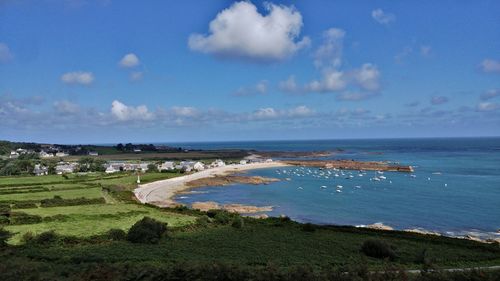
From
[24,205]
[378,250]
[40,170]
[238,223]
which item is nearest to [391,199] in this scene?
[238,223]

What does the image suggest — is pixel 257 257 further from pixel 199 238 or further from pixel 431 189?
pixel 431 189

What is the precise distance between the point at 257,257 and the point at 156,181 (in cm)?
5446

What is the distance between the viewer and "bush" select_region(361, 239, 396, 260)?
24.9 m

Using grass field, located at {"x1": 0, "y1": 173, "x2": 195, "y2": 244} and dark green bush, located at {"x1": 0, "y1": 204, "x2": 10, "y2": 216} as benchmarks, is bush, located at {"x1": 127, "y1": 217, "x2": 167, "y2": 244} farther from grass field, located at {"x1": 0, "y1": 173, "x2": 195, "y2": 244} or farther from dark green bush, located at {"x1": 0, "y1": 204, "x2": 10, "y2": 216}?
dark green bush, located at {"x1": 0, "y1": 204, "x2": 10, "y2": 216}

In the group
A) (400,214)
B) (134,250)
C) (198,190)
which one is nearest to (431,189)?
(400,214)

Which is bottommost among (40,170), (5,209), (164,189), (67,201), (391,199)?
(391,199)

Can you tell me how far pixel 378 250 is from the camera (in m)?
25.4

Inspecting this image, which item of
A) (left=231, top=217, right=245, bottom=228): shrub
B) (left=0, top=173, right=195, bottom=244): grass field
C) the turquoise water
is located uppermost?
(left=0, top=173, right=195, bottom=244): grass field

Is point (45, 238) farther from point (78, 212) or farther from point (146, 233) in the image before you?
point (78, 212)

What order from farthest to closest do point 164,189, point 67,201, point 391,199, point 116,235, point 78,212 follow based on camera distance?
point 164,189 → point 391,199 → point 67,201 → point 78,212 → point 116,235

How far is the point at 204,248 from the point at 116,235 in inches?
270

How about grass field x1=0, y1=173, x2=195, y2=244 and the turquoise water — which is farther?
the turquoise water

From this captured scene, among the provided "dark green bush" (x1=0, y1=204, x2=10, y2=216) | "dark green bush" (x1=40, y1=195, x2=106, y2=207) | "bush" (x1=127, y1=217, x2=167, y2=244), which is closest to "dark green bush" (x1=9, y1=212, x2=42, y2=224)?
"dark green bush" (x1=0, y1=204, x2=10, y2=216)

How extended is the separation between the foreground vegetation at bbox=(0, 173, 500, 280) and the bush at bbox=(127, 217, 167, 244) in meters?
0.07
